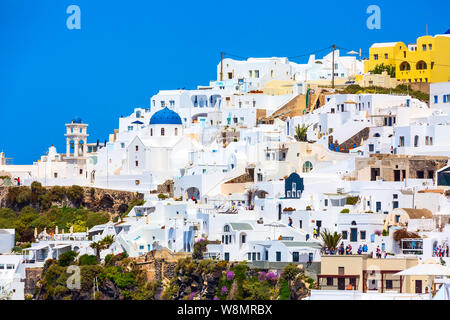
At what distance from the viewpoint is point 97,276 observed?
116 ft

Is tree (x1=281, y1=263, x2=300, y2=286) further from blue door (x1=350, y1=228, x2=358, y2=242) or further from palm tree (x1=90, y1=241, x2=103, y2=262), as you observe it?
palm tree (x1=90, y1=241, x2=103, y2=262)

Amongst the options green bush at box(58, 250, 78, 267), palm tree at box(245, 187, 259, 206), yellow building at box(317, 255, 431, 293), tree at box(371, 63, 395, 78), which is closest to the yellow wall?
tree at box(371, 63, 395, 78)

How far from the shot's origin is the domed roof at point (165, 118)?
168 feet

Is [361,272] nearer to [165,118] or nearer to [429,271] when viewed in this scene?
[429,271]

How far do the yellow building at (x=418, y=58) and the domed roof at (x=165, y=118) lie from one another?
40.5ft

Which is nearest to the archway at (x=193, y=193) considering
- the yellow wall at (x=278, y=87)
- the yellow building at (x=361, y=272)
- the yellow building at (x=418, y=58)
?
the yellow wall at (x=278, y=87)

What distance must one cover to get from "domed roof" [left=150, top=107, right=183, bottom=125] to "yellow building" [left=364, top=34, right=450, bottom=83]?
12.4 meters

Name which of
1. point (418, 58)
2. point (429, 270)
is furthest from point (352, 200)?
point (418, 58)

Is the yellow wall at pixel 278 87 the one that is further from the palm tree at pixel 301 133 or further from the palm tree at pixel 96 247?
the palm tree at pixel 96 247

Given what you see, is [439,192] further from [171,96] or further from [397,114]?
[171,96]

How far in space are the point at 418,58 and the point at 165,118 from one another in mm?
13997

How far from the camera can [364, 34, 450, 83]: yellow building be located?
52.2m
